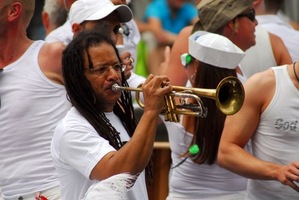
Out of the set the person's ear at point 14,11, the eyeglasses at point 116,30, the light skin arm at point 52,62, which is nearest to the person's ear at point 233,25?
the eyeglasses at point 116,30

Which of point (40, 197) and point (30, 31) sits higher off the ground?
point (40, 197)

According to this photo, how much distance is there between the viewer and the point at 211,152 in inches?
261

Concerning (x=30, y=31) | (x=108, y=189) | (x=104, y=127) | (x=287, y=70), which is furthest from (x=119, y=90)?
(x=30, y=31)

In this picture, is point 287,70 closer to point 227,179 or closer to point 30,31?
point 227,179

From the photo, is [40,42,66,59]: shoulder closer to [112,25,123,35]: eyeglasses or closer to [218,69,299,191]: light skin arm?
[112,25,123,35]: eyeglasses

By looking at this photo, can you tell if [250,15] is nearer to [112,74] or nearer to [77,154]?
[112,74]

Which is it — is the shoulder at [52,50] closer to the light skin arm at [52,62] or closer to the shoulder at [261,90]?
the light skin arm at [52,62]

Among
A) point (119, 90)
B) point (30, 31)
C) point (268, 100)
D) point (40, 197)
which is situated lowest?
point (30, 31)

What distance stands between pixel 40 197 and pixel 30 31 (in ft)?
12.1

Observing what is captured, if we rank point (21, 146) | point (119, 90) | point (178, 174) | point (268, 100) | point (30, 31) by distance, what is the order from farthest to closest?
point (30, 31), point (178, 174), point (21, 146), point (268, 100), point (119, 90)

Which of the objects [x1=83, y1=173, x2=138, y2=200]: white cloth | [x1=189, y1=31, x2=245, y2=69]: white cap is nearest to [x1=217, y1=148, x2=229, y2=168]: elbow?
[x1=189, y1=31, x2=245, y2=69]: white cap

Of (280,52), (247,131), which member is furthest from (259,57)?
(247,131)

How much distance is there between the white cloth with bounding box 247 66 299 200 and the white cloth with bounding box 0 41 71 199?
1.14 m

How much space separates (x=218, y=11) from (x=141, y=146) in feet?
7.64
